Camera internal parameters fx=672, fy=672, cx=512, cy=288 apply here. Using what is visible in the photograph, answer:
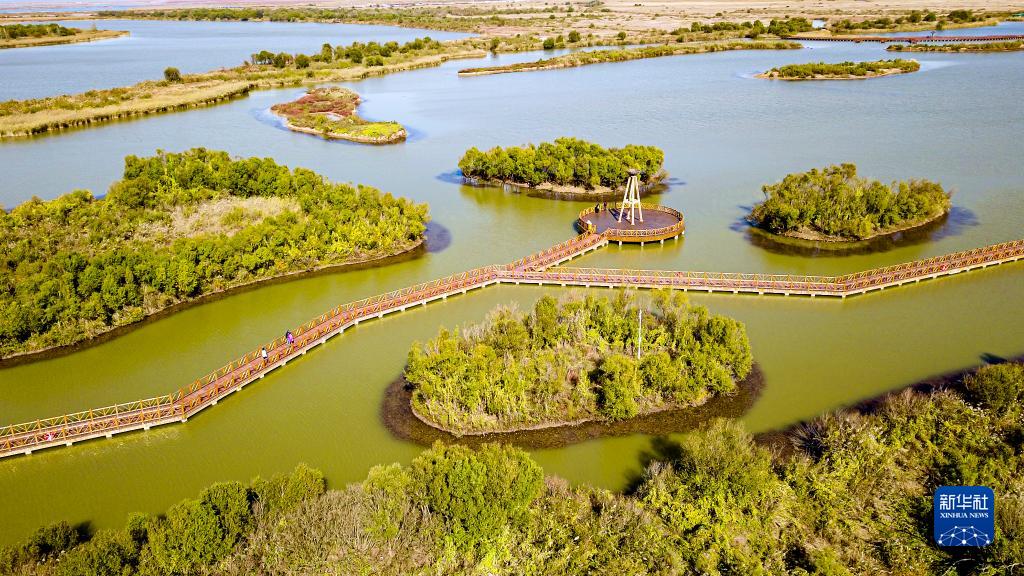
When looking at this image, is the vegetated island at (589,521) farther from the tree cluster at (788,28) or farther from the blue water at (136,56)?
the tree cluster at (788,28)

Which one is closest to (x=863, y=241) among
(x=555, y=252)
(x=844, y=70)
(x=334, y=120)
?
(x=555, y=252)

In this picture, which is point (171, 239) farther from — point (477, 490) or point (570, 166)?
point (477, 490)

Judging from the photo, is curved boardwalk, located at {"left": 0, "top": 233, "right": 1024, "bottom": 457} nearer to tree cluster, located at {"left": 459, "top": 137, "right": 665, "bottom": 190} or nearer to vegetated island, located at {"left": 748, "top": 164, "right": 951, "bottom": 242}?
vegetated island, located at {"left": 748, "top": 164, "right": 951, "bottom": 242}

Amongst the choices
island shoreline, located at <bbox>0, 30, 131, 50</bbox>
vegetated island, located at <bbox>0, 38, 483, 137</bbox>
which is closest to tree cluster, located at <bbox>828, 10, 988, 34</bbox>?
vegetated island, located at <bbox>0, 38, 483, 137</bbox>

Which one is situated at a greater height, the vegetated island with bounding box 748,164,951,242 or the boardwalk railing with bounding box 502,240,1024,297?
the vegetated island with bounding box 748,164,951,242

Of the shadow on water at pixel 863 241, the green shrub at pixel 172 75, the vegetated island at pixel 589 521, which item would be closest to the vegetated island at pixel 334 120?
the green shrub at pixel 172 75
